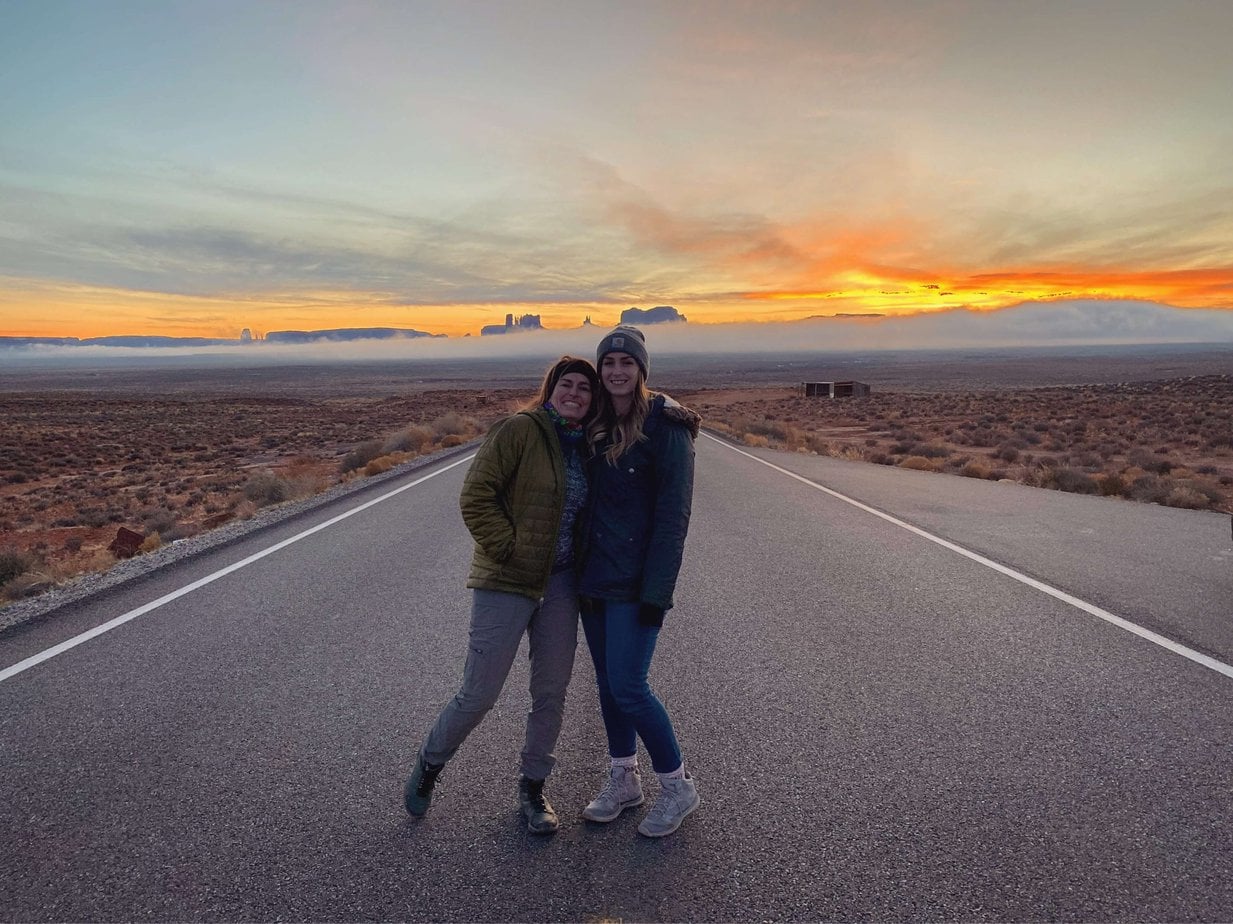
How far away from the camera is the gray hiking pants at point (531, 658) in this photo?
10.0 ft

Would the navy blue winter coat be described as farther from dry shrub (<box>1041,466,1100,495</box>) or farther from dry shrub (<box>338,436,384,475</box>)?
dry shrub (<box>338,436,384,475</box>)

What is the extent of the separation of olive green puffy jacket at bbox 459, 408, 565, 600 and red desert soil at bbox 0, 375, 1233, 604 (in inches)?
23.5

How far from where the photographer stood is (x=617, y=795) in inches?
128

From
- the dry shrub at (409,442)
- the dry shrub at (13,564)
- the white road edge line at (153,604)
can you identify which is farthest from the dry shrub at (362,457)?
the dry shrub at (13,564)

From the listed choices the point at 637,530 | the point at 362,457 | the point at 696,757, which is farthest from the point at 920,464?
the point at 637,530

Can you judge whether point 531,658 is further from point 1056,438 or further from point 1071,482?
point 1056,438

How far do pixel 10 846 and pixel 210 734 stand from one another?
1.00 m

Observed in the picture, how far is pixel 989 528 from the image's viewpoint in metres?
9.68

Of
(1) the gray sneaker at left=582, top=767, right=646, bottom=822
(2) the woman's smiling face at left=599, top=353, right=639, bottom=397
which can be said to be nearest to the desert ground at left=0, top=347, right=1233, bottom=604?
(2) the woman's smiling face at left=599, top=353, right=639, bottom=397

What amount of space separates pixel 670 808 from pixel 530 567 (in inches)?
43.6

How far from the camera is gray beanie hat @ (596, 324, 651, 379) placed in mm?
3018

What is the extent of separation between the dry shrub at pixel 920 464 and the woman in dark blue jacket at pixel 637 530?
17724 millimetres

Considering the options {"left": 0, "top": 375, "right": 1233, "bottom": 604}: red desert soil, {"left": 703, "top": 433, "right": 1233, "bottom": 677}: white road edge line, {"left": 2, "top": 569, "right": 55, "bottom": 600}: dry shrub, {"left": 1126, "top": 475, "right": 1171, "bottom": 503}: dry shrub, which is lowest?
{"left": 0, "top": 375, "right": 1233, "bottom": 604}: red desert soil

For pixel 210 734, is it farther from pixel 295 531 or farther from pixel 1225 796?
pixel 295 531
